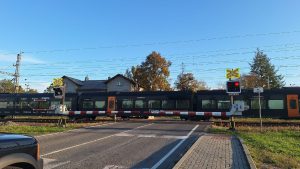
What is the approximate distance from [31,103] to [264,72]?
60.2m

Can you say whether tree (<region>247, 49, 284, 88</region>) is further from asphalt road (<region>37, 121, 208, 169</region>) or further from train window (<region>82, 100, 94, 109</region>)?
asphalt road (<region>37, 121, 208, 169</region>)

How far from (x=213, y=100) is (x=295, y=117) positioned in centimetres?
781

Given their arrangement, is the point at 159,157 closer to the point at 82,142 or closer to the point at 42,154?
the point at 42,154

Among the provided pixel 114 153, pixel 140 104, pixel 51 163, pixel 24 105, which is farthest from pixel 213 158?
pixel 24 105

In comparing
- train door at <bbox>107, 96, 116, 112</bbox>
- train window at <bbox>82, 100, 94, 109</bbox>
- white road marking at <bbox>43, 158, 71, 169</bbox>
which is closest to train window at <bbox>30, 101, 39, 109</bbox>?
train window at <bbox>82, 100, 94, 109</bbox>

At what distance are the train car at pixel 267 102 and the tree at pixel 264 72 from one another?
47433mm

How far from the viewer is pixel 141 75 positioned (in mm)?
64438

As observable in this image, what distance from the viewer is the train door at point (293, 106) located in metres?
30.4

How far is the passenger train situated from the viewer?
1225 inches

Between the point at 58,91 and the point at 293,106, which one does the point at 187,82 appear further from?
the point at 58,91

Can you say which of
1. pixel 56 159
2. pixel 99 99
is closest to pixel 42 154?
Answer: pixel 56 159

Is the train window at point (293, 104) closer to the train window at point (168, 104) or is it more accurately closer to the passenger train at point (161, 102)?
the passenger train at point (161, 102)

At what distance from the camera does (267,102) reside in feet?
103

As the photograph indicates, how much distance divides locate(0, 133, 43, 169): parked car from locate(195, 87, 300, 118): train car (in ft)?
89.4
